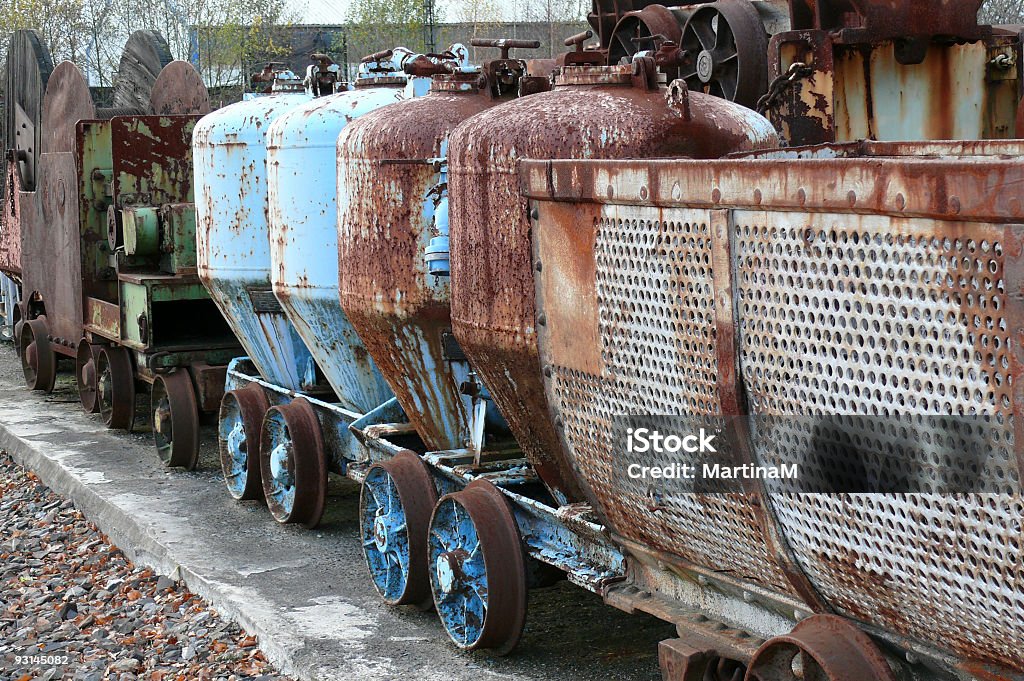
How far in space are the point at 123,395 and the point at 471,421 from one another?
4463mm

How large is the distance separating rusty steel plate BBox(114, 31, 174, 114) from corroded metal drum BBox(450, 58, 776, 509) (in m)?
8.35

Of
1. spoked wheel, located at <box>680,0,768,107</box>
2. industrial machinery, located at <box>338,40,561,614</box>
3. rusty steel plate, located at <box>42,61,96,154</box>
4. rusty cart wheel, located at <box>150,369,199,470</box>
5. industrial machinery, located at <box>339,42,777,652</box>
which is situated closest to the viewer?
industrial machinery, located at <box>339,42,777,652</box>

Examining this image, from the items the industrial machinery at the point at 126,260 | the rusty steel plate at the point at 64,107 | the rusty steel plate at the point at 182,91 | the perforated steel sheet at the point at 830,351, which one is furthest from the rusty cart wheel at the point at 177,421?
the perforated steel sheet at the point at 830,351

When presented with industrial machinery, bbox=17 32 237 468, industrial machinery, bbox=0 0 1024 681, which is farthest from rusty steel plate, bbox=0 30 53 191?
industrial machinery, bbox=0 0 1024 681

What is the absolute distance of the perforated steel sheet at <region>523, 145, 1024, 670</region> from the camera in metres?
2.72

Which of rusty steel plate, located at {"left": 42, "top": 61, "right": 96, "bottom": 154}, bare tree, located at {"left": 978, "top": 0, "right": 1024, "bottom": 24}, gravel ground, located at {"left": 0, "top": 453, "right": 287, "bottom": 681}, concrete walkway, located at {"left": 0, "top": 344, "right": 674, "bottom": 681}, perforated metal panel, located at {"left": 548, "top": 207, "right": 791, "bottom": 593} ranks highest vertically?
bare tree, located at {"left": 978, "top": 0, "right": 1024, "bottom": 24}

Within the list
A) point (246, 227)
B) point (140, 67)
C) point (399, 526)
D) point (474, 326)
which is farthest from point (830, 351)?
point (140, 67)

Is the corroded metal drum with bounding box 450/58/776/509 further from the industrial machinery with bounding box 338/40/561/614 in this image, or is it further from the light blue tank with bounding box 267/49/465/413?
the light blue tank with bounding box 267/49/465/413

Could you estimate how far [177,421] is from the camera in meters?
8.25

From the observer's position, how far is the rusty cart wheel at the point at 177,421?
8242 millimetres

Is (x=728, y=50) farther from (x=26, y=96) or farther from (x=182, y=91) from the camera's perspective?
(x=26, y=96)

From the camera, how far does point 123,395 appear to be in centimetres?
933

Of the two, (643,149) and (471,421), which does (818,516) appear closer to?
(643,149)

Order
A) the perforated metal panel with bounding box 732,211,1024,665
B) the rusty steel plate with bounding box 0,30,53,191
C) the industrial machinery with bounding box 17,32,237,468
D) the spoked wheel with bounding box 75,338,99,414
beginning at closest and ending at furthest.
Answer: the perforated metal panel with bounding box 732,211,1024,665, the industrial machinery with bounding box 17,32,237,468, the spoked wheel with bounding box 75,338,99,414, the rusty steel plate with bounding box 0,30,53,191
